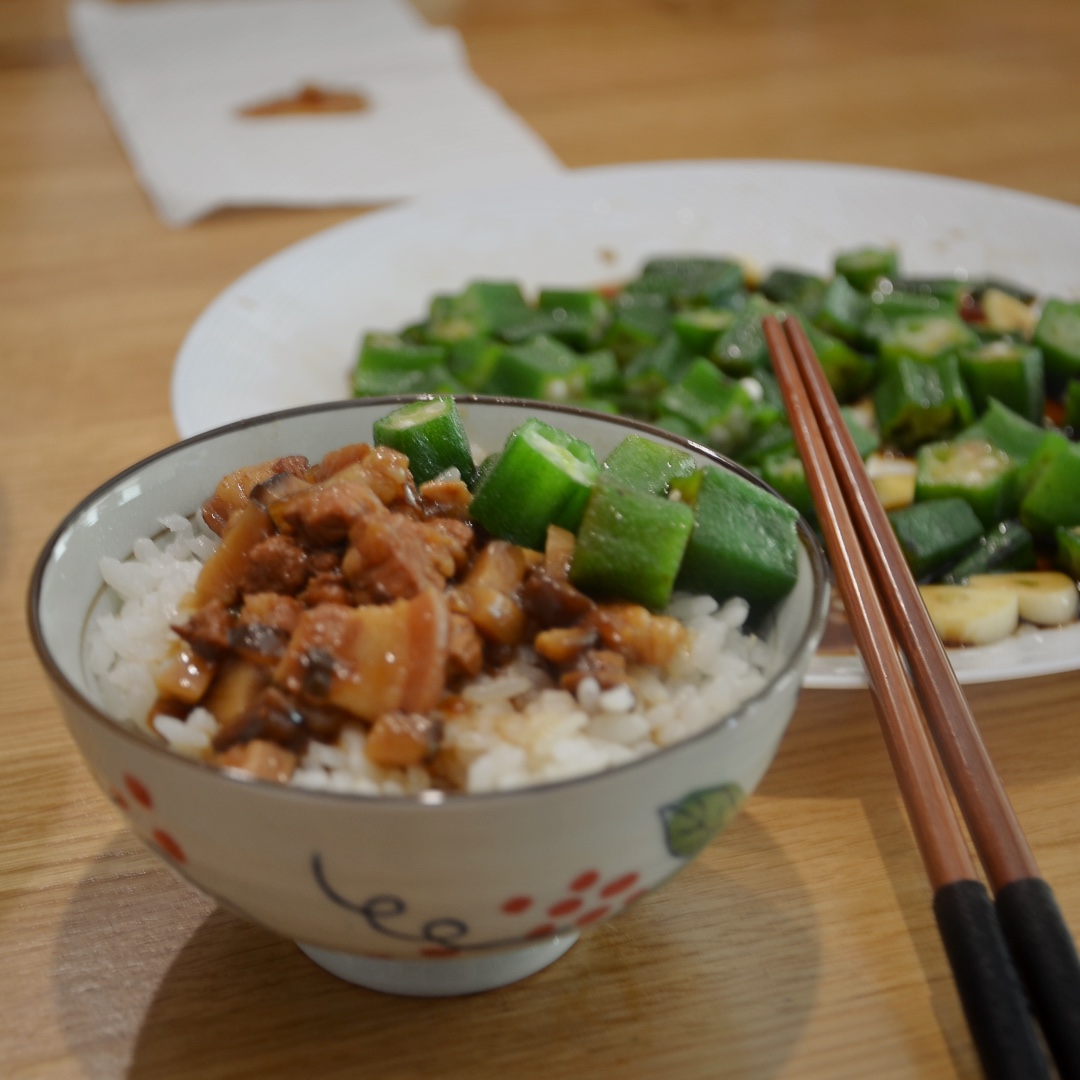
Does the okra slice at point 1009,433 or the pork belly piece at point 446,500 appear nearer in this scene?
the pork belly piece at point 446,500

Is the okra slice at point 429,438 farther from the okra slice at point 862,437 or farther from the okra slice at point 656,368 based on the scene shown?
the okra slice at point 656,368

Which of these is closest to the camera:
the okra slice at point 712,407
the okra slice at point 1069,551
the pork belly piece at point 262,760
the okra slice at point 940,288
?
the pork belly piece at point 262,760

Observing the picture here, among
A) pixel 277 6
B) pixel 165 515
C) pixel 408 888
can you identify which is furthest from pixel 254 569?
pixel 277 6

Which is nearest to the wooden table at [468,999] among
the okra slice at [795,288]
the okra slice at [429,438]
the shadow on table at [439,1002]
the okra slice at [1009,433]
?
the shadow on table at [439,1002]

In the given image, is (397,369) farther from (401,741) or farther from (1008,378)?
(401,741)

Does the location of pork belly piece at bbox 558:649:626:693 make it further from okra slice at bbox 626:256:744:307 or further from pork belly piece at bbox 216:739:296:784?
okra slice at bbox 626:256:744:307

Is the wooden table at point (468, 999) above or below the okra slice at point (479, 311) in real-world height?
above

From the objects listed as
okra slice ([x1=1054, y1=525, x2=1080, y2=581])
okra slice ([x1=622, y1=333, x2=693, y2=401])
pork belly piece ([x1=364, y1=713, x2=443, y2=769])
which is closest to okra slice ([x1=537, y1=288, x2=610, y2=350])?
okra slice ([x1=622, y1=333, x2=693, y2=401])
